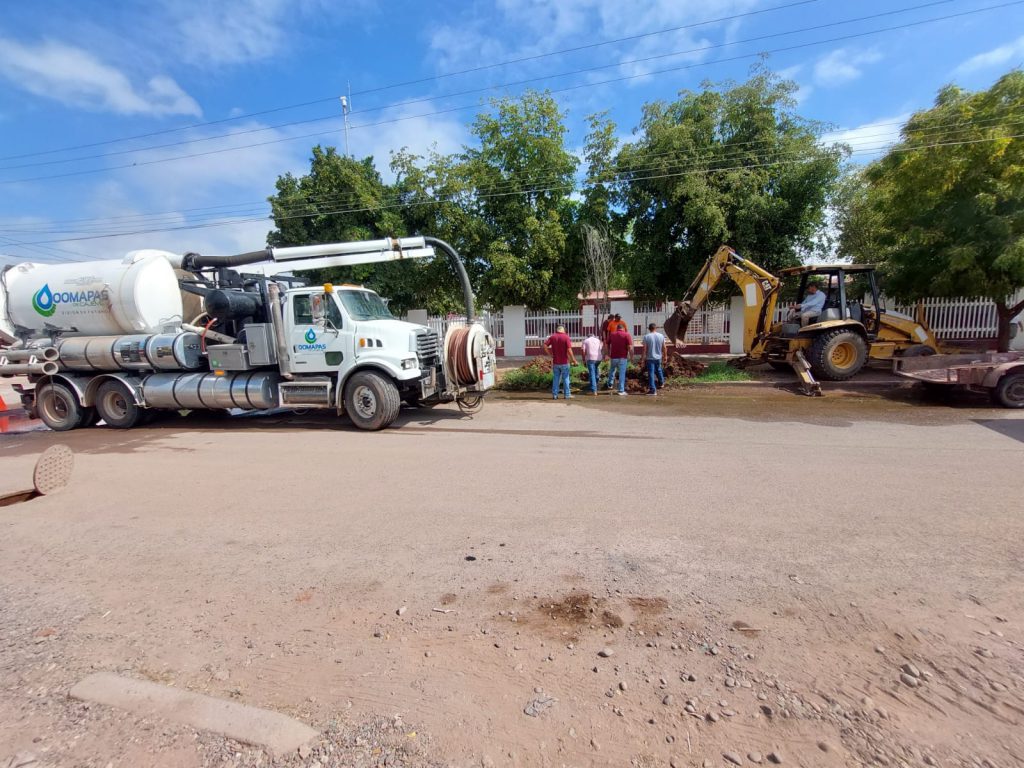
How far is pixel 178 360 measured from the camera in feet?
30.2

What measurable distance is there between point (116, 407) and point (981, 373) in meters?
16.1

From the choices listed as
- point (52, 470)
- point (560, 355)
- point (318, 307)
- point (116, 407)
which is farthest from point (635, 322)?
point (52, 470)

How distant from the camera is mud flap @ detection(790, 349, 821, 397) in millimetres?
10617

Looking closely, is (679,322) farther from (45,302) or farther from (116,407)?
(45,302)

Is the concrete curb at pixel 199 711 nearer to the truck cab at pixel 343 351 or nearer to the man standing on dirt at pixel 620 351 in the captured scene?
the truck cab at pixel 343 351

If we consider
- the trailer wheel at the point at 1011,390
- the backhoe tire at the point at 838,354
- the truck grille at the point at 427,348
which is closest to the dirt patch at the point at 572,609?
the truck grille at the point at 427,348

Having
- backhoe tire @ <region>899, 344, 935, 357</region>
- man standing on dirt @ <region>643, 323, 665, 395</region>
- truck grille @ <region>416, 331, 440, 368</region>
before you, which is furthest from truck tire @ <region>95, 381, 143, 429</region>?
backhoe tire @ <region>899, 344, 935, 357</region>

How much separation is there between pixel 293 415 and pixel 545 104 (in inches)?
557

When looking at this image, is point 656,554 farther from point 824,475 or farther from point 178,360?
point 178,360

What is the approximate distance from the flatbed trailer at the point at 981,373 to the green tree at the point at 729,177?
688 centimetres

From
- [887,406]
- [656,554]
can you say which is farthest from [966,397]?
[656,554]

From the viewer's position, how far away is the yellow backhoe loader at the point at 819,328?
11305mm

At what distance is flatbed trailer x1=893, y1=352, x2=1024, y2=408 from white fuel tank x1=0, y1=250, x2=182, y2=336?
47.7ft

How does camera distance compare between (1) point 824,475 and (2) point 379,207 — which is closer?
(1) point 824,475
